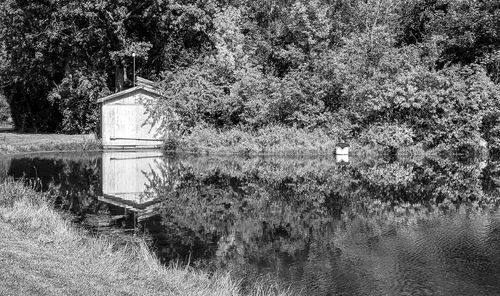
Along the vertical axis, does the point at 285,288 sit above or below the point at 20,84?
below

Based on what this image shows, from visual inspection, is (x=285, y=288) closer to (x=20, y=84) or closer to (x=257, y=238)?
(x=257, y=238)

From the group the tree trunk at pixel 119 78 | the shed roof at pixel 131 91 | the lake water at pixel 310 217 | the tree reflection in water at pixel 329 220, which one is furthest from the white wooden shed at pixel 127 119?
the tree reflection in water at pixel 329 220

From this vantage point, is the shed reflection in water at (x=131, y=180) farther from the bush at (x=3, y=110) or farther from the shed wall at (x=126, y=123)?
the bush at (x=3, y=110)

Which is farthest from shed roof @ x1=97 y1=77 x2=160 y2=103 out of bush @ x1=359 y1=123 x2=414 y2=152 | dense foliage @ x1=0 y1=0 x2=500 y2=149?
bush @ x1=359 y1=123 x2=414 y2=152

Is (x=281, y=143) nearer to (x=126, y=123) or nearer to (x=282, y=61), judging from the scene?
(x=282, y=61)

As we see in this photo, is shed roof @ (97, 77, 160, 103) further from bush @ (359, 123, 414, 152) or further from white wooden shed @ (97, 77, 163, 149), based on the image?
bush @ (359, 123, 414, 152)

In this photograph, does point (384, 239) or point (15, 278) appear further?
point (384, 239)

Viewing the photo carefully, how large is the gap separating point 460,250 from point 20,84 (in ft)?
146

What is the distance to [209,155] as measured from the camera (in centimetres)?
3297

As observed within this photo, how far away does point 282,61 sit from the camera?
129 feet

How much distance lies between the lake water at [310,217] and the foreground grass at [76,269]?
1186 mm

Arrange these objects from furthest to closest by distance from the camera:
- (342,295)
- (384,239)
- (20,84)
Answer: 1. (20,84)
2. (384,239)
3. (342,295)

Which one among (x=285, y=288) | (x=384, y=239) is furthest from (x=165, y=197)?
(x=285, y=288)

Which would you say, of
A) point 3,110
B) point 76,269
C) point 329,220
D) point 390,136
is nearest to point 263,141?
point 390,136
